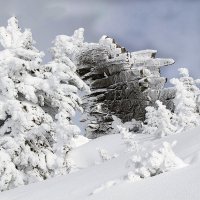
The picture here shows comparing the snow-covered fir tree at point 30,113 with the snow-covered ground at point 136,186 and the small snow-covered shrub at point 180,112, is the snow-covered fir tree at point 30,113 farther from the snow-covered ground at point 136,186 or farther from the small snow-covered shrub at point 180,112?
the snow-covered ground at point 136,186

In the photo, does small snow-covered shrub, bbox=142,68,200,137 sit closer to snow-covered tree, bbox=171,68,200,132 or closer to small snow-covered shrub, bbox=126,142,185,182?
snow-covered tree, bbox=171,68,200,132

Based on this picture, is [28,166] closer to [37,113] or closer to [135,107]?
[37,113]

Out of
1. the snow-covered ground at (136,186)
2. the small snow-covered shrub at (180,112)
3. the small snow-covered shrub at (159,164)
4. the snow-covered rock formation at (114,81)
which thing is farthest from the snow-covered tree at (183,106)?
the small snow-covered shrub at (159,164)

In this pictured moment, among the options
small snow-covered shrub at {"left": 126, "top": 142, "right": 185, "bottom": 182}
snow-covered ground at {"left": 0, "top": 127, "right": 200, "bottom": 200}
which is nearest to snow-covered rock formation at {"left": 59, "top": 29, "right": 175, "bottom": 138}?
snow-covered ground at {"left": 0, "top": 127, "right": 200, "bottom": 200}

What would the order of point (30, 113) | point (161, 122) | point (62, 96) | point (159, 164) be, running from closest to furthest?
point (159, 164), point (30, 113), point (161, 122), point (62, 96)

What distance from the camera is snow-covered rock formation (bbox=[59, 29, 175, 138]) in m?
31.3

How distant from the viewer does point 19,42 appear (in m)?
20.4

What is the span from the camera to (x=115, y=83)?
32812 millimetres

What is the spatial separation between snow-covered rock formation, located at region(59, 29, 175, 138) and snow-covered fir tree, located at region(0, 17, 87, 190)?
10535 mm

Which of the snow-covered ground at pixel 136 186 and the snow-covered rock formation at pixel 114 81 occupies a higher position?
the snow-covered rock formation at pixel 114 81

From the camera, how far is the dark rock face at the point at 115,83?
31359mm

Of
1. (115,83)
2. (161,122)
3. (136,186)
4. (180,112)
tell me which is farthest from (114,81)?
(136,186)

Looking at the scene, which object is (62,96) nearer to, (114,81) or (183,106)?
(183,106)

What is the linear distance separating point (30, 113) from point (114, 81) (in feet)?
47.4
